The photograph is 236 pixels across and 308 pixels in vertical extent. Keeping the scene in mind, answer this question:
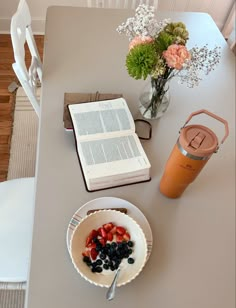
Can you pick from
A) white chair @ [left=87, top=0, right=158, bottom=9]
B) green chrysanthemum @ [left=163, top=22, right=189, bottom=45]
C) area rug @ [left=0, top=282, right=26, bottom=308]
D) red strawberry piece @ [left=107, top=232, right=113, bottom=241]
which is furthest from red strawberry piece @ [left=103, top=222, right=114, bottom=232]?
white chair @ [left=87, top=0, right=158, bottom=9]

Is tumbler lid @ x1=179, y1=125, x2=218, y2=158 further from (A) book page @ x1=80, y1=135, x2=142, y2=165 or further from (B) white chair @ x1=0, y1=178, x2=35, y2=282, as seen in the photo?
(B) white chair @ x1=0, y1=178, x2=35, y2=282

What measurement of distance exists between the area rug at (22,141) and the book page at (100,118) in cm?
71

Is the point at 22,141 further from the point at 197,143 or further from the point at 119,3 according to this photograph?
the point at 197,143

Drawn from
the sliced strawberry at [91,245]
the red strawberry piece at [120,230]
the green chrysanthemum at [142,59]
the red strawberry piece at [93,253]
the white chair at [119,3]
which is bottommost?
the red strawberry piece at [93,253]

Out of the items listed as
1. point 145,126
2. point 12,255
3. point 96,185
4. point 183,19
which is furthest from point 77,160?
point 183,19

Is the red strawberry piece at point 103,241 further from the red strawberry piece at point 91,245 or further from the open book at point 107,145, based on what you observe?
the open book at point 107,145

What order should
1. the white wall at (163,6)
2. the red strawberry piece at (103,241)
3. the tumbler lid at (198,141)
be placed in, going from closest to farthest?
the tumbler lid at (198,141) → the red strawberry piece at (103,241) → the white wall at (163,6)

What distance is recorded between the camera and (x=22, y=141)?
4.98 ft

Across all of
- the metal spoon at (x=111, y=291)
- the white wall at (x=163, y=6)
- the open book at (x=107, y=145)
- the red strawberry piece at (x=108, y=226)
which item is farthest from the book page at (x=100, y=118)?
the white wall at (x=163, y=6)

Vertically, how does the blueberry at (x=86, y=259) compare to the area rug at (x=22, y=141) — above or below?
above

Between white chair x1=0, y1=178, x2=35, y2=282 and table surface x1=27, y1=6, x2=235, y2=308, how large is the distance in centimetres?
15

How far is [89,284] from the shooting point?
0.61 m

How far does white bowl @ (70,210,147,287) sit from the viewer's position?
598 millimetres

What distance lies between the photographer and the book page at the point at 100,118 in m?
0.78
